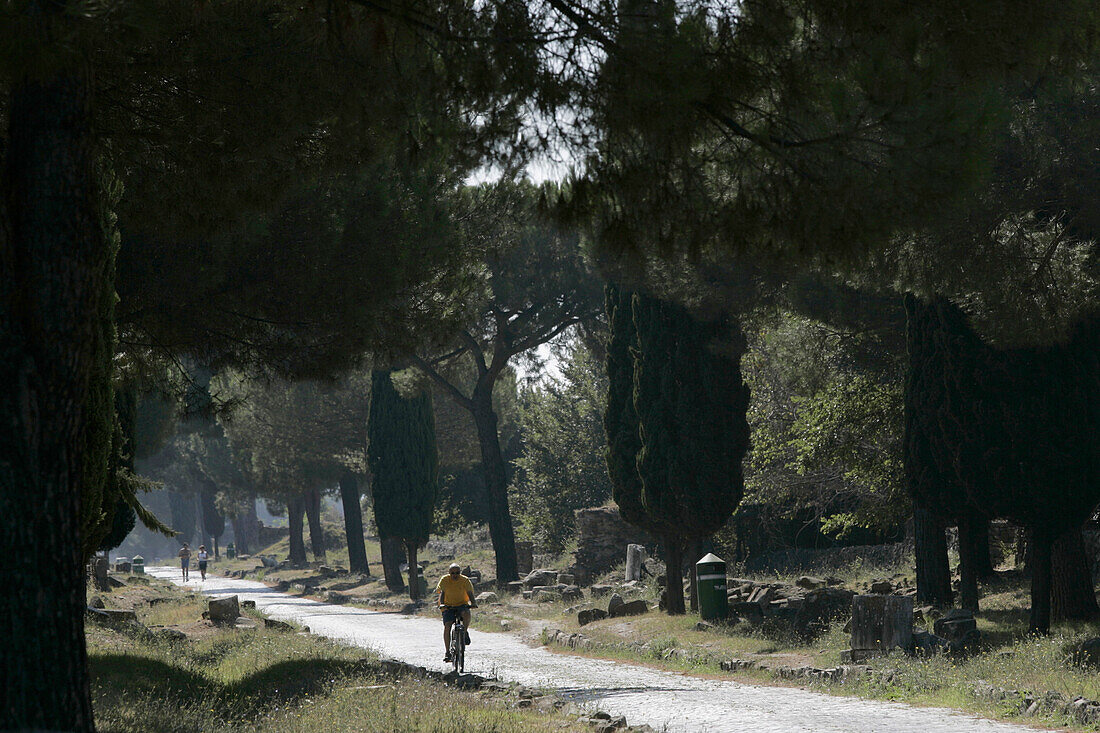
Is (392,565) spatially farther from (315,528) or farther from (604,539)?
(315,528)

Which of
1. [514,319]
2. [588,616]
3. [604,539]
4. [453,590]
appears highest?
[514,319]

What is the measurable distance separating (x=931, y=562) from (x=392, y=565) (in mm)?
23768

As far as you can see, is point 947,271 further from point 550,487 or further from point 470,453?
point 470,453

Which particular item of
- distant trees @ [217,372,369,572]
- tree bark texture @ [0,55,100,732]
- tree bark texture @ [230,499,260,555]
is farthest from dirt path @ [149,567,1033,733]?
tree bark texture @ [230,499,260,555]

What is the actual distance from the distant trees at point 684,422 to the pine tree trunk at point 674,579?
2 centimetres

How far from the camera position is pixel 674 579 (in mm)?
20609

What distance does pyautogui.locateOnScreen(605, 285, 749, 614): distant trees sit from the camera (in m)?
19.9

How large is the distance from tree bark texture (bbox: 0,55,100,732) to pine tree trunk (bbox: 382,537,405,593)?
31.3m

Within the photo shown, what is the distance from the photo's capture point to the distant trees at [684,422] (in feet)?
65.3

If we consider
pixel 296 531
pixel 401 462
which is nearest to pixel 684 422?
pixel 401 462

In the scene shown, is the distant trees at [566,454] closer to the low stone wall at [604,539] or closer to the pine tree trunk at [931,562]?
the low stone wall at [604,539]

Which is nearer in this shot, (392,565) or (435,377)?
(435,377)

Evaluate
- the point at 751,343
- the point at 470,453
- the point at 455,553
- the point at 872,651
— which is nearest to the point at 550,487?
the point at 470,453

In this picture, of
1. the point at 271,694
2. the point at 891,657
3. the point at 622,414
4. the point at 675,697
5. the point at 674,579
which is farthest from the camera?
the point at 622,414
